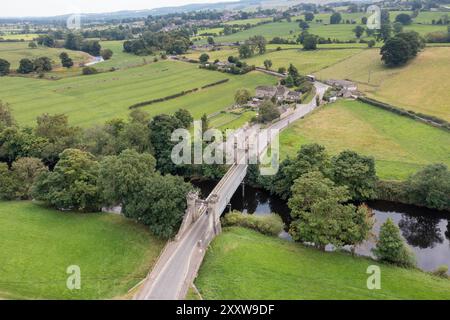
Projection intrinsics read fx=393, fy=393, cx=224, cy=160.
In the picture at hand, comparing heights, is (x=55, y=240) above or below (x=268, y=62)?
below

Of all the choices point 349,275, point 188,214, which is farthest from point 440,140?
point 188,214

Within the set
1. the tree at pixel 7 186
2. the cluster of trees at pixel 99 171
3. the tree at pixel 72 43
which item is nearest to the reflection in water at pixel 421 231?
the cluster of trees at pixel 99 171

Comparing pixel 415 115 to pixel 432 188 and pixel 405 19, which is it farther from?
pixel 405 19

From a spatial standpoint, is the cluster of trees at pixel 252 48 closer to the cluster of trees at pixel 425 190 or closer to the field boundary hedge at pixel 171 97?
the field boundary hedge at pixel 171 97

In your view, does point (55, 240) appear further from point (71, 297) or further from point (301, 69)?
point (301, 69)

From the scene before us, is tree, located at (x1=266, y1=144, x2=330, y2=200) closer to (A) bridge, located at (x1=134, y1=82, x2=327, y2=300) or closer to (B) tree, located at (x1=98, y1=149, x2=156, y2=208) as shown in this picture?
(A) bridge, located at (x1=134, y1=82, x2=327, y2=300)

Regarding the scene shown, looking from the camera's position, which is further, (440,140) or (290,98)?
(290,98)

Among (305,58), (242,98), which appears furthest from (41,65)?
(305,58)
